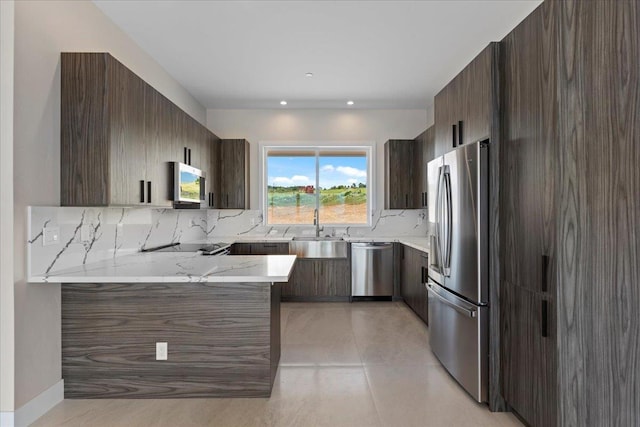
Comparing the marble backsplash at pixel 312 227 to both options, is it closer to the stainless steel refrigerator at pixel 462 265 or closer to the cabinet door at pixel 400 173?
the cabinet door at pixel 400 173

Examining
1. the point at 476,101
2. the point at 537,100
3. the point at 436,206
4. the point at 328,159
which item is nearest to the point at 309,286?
the point at 328,159

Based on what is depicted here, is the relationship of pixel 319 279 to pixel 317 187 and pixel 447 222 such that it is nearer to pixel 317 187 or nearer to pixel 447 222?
pixel 317 187

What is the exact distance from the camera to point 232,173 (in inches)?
207

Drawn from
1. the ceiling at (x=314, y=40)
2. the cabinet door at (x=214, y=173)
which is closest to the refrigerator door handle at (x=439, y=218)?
the ceiling at (x=314, y=40)

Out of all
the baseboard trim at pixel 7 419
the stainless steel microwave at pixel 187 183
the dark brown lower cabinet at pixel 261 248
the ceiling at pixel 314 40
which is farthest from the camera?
the dark brown lower cabinet at pixel 261 248

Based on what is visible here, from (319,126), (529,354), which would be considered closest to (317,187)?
(319,126)

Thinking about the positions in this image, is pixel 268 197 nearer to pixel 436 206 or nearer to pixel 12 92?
pixel 436 206

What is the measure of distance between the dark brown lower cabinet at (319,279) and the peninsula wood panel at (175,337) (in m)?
2.64

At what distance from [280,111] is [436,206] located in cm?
344

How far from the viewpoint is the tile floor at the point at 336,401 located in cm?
220

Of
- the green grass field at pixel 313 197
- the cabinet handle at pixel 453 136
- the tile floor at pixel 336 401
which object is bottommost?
the tile floor at pixel 336 401

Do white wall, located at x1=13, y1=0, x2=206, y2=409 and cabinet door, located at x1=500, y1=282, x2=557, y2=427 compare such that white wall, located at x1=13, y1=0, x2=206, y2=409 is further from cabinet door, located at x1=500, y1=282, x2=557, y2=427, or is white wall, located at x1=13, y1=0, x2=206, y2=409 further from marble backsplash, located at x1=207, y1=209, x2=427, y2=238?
marble backsplash, located at x1=207, y1=209, x2=427, y2=238

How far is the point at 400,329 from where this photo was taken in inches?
155

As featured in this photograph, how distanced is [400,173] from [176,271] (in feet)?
12.2
